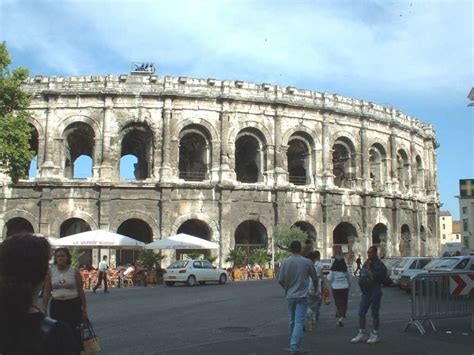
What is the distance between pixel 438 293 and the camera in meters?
9.48

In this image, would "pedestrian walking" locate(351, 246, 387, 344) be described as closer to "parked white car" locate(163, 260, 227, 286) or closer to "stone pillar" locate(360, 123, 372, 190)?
"parked white car" locate(163, 260, 227, 286)

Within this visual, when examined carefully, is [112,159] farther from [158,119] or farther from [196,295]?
[196,295]

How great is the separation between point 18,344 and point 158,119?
87.9 ft

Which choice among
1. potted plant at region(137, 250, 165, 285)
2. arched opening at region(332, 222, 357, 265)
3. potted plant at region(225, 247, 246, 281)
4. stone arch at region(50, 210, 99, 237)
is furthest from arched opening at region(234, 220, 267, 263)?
stone arch at region(50, 210, 99, 237)

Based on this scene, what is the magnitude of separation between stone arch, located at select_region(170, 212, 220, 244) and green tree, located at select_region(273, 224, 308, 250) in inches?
121

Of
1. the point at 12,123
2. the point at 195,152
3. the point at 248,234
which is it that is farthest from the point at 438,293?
the point at 195,152

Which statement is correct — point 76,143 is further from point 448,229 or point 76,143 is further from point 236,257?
point 448,229

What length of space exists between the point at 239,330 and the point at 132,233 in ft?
73.9

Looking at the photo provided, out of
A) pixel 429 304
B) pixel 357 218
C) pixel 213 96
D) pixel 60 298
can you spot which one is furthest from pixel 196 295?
pixel 357 218

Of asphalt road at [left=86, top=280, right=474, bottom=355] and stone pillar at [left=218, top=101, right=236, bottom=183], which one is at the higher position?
stone pillar at [left=218, top=101, right=236, bottom=183]

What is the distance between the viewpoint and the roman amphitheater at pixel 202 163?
27719mm

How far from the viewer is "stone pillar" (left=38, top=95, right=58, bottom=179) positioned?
90.9 feet

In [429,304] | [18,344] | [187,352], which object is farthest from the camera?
[429,304]

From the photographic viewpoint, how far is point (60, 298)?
572 centimetres
